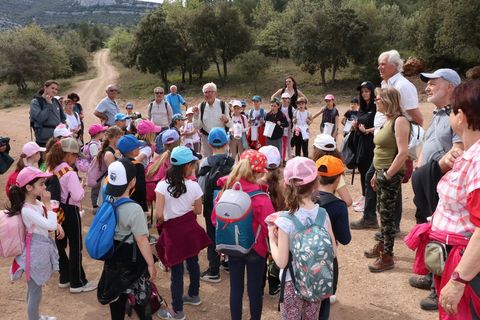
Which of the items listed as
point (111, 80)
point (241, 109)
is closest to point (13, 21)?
point (111, 80)

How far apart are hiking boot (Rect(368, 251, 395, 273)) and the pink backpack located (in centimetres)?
377

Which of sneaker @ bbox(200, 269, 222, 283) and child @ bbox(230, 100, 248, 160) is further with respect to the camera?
child @ bbox(230, 100, 248, 160)

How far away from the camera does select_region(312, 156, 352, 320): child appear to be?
10.8ft

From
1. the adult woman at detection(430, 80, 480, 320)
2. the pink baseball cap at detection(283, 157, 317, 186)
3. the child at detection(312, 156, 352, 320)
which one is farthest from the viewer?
the child at detection(312, 156, 352, 320)

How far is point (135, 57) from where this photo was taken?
32.8 m

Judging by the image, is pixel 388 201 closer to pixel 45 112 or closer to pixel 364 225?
pixel 364 225

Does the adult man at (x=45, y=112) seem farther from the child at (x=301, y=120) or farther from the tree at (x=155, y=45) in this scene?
the tree at (x=155, y=45)

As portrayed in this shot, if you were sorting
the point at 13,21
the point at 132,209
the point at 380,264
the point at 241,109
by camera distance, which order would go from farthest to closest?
the point at 13,21
the point at 241,109
the point at 380,264
the point at 132,209

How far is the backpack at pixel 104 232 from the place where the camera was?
3.34 meters

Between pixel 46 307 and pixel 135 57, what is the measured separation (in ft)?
99.4

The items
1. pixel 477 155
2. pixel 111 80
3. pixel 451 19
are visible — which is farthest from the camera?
pixel 111 80

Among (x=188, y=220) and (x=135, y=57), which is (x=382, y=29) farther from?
(x=188, y=220)

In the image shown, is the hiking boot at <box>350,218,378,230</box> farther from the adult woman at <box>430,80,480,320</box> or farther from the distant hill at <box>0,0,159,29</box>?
the distant hill at <box>0,0,159,29</box>

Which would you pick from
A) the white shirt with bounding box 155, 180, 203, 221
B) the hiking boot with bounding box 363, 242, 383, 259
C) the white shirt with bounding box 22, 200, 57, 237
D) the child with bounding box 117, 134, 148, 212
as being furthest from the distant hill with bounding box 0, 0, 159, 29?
the white shirt with bounding box 22, 200, 57, 237
